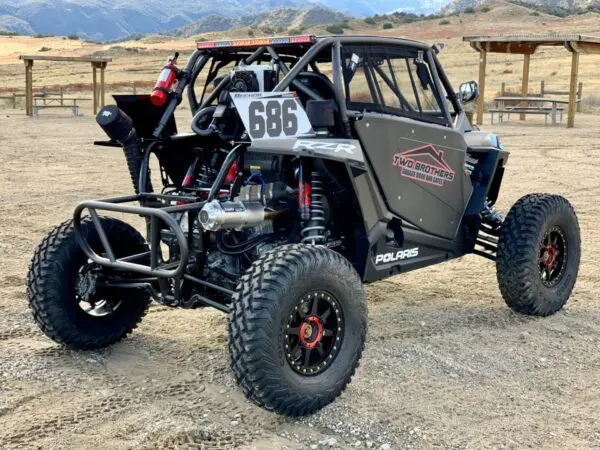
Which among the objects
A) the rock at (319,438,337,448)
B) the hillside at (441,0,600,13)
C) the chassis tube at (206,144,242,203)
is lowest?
the rock at (319,438,337,448)

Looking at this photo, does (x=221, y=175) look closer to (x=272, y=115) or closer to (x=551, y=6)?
(x=272, y=115)

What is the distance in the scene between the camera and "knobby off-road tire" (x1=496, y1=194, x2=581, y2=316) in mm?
5875

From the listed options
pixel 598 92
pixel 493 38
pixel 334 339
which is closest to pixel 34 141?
pixel 493 38

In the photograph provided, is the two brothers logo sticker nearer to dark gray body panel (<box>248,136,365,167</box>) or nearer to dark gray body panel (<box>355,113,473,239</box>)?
dark gray body panel (<box>355,113,473,239</box>)

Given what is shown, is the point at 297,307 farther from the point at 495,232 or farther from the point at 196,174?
the point at 495,232

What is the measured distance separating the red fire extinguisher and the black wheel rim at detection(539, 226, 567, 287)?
2.90m

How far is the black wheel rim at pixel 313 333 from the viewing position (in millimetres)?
4262

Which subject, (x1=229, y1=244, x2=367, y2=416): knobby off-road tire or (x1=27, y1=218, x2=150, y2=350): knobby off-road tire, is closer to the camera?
(x1=229, y1=244, x2=367, y2=416): knobby off-road tire

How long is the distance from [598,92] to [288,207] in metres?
28.6

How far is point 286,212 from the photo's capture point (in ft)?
16.1

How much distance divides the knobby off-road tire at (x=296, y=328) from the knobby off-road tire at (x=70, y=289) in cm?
131

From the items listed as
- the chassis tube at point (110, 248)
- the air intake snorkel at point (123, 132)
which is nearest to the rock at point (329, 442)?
the chassis tube at point (110, 248)

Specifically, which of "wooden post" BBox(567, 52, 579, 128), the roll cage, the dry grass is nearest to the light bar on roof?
the roll cage

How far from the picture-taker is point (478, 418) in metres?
4.28
